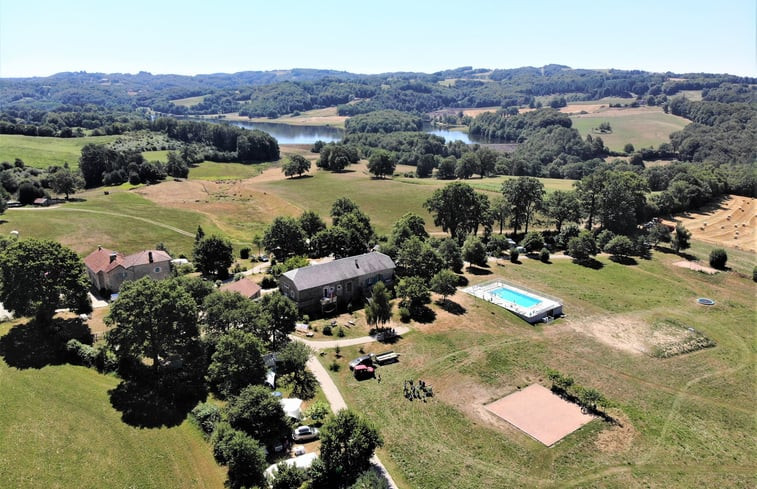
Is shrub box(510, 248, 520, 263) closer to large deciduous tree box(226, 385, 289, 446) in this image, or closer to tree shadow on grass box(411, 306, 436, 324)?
tree shadow on grass box(411, 306, 436, 324)

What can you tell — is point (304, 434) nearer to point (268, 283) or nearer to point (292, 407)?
point (292, 407)

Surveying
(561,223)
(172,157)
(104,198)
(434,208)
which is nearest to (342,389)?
(434,208)

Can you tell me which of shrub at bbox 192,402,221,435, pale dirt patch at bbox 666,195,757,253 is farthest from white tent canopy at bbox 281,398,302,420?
pale dirt patch at bbox 666,195,757,253

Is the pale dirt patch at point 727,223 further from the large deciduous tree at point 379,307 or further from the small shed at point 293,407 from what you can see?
the small shed at point 293,407

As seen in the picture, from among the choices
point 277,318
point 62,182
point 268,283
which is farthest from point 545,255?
point 62,182

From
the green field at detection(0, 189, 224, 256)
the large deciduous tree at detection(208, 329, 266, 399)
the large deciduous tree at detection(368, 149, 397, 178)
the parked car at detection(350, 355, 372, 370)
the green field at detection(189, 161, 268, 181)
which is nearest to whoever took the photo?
the large deciduous tree at detection(208, 329, 266, 399)

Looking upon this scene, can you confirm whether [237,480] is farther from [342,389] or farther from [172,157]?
[172,157]
